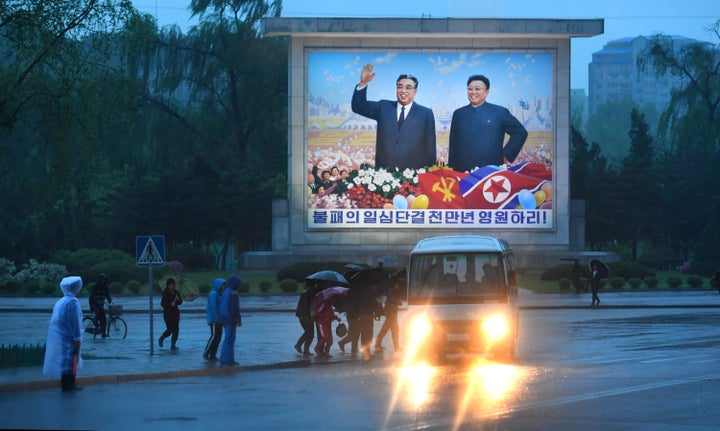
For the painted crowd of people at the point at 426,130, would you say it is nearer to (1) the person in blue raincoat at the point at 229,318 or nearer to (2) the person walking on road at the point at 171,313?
(2) the person walking on road at the point at 171,313

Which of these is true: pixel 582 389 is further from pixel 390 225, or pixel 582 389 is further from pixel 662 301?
pixel 390 225

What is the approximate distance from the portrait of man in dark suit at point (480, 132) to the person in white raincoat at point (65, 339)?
46.9 m

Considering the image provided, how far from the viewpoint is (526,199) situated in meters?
66.1

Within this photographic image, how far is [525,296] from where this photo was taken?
51531 mm

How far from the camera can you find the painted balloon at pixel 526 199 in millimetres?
66000

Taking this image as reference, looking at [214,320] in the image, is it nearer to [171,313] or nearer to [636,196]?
[171,313]

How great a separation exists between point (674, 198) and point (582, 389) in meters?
84.2

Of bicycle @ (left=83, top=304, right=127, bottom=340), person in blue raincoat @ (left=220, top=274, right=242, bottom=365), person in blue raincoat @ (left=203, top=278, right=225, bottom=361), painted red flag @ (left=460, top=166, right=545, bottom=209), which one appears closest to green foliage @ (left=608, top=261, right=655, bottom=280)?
painted red flag @ (left=460, top=166, right=545, bottom=209)

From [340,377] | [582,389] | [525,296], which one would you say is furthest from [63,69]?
[525,296]

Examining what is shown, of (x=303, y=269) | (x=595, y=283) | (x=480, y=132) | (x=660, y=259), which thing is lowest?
(x=660, y=259)

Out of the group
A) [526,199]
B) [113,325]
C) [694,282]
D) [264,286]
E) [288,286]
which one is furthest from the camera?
[526,199]

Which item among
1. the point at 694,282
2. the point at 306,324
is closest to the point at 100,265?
the point at 694,282

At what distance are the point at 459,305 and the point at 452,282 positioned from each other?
563 mm

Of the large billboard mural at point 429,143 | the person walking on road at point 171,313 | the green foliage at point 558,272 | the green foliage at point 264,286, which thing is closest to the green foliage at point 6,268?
the large billboard mural at point 429,143
